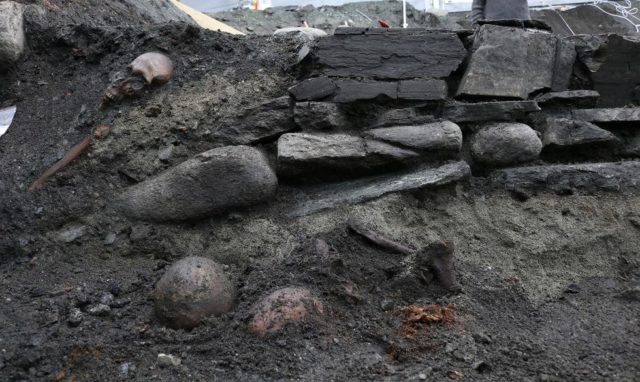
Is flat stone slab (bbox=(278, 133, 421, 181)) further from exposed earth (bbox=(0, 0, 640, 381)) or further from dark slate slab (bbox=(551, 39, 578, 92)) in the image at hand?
dark slate slab (bbox=(551, 39, 578, 92))

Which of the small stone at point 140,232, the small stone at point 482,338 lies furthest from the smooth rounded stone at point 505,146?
the small stone at point 140,232

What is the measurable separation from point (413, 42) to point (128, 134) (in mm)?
1445

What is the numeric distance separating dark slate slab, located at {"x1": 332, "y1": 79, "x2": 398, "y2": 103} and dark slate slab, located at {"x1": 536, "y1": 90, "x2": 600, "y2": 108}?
2.36 feet

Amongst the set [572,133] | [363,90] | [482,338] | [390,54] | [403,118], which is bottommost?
[482,338]

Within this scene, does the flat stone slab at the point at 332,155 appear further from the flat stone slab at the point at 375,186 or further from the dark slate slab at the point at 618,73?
the dark slate slab at the point at 618,73

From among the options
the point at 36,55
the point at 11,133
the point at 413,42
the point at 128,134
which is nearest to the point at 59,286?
the point at 128,134

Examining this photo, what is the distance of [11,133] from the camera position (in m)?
3.45

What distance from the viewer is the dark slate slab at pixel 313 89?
329cm

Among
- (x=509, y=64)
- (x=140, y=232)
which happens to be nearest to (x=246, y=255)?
(x=140, y=232)

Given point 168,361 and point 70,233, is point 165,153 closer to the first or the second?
point 70,233

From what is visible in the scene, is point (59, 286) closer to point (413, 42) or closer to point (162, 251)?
point (162, 251)

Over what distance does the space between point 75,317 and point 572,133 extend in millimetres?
2348

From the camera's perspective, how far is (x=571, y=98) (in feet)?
11.2

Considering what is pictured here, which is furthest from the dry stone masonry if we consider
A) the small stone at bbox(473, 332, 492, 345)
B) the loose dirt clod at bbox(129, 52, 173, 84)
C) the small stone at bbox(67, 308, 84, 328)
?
the small stone at bbox(473, 332, 492, 345)
